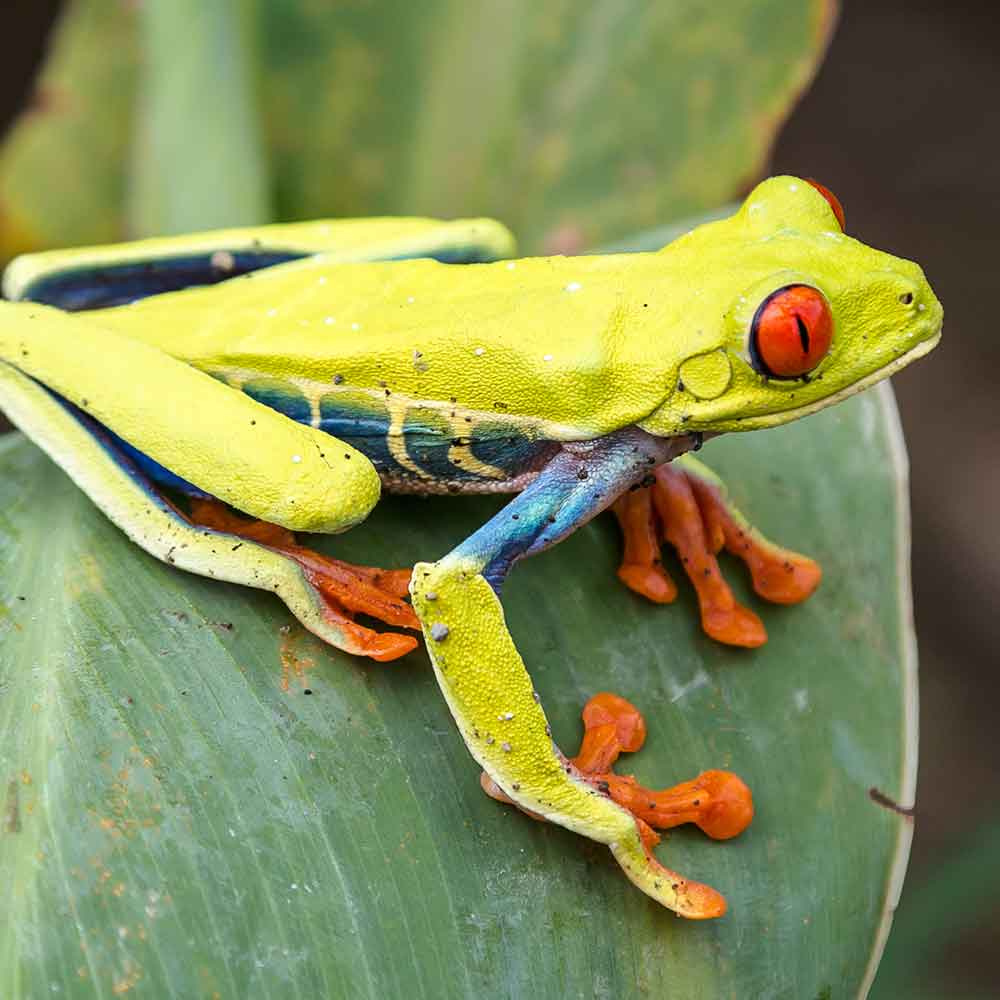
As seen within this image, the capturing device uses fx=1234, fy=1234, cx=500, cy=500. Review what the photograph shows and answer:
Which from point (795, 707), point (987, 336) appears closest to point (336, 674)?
point (795, 707)

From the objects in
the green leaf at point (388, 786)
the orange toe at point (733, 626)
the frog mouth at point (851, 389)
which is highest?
the frog mouth at point (851, 389)

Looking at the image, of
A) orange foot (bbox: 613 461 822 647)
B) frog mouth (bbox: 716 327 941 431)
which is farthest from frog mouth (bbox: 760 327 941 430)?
orange foot (bbox: 613 461 822 647)

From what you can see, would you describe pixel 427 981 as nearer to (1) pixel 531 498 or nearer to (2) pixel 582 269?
(1) pixel 531 498

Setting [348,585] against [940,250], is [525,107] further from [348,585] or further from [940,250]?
[940,250]

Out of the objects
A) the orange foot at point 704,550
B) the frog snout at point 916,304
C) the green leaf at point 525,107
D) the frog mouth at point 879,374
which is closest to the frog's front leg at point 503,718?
the orange foot at point 704,550

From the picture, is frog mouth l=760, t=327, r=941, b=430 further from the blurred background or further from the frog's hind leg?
the blurred background

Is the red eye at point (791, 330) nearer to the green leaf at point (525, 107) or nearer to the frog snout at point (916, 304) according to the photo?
the frog snout at point (916, 304)
